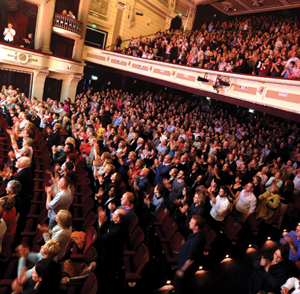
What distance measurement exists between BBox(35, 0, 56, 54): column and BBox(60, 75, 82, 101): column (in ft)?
5.47

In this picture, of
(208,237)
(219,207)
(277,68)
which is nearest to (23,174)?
(208,237)

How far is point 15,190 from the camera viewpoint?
2.72 m

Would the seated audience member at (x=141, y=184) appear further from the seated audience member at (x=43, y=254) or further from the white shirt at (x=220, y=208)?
the seated audience member at (x=43, y=254)

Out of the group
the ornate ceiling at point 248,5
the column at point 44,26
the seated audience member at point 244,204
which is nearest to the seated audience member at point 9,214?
the seated audience member at point 244,204

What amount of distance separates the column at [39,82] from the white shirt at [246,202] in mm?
10315

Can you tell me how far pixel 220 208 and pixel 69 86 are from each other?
36.0ft

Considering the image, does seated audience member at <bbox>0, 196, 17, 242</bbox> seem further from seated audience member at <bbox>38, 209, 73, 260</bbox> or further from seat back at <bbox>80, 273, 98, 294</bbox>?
seat back at <bbox>80, 273, 98, 294</bbox>

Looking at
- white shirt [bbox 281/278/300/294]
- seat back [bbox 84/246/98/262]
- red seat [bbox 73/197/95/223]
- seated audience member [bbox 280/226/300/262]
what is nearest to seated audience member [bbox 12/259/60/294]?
seat back [bbox 84/246/98/262]

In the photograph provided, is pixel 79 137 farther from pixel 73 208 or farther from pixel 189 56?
pixel 189 56

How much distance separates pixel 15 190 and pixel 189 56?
8108mm

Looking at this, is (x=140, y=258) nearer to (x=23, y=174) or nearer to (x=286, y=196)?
(x=23, y=174)

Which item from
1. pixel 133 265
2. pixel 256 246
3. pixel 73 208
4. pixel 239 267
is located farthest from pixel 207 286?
pixel 73 208

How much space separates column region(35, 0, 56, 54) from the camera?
10344mm

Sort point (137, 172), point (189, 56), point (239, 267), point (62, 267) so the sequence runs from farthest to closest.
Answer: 1. point (189, 56)
2. point (137, 172)
3. point (239, 267)
4. point (62, 267)
